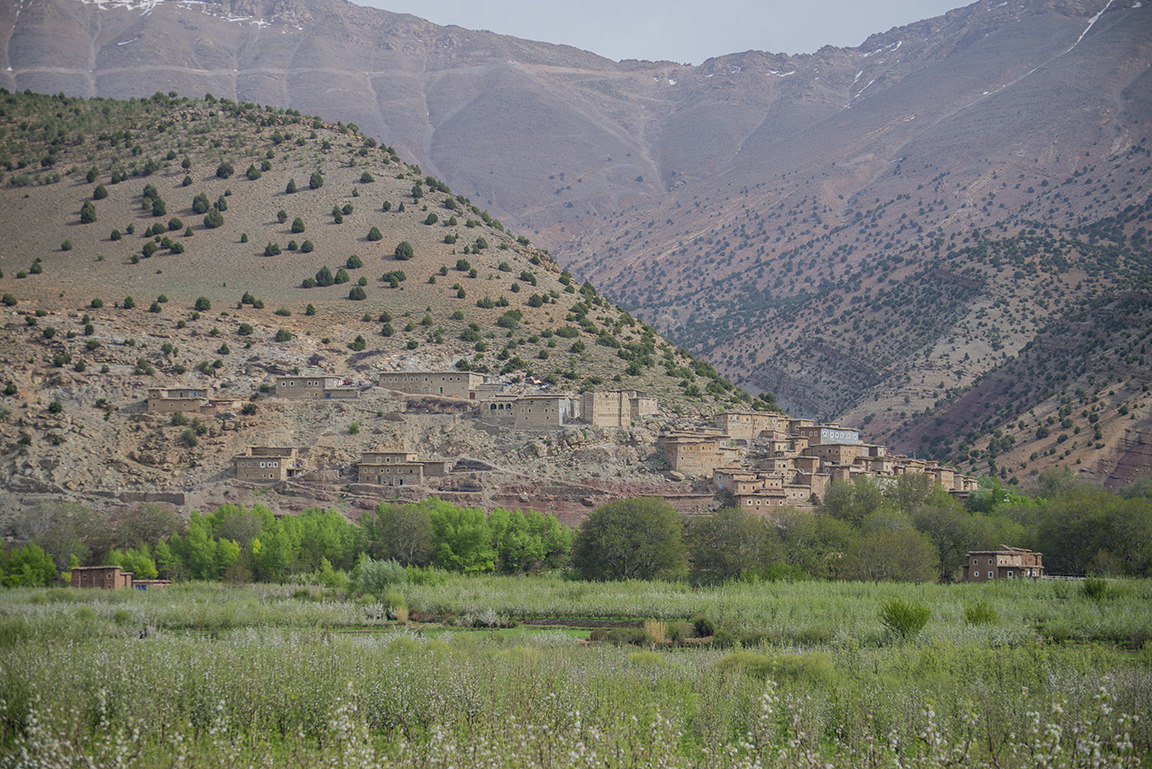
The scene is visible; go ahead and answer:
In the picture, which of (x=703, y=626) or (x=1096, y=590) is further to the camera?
(x=1096, y=590)

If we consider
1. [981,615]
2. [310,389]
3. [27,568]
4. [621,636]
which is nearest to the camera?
[981,615]

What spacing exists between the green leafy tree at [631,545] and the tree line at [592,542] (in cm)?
6

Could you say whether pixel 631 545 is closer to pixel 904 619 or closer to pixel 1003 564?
pixel 1003 564

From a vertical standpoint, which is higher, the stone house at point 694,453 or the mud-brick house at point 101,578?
the stone house at point 694,453

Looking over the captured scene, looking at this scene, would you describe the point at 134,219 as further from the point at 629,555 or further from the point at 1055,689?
the point at 1055,689

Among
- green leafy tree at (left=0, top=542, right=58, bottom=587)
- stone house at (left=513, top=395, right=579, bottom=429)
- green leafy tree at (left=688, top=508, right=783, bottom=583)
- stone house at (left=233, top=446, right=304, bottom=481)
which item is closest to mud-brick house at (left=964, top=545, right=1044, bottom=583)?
green leafy tree at (left=688, top=508, right=783, bottom=583)

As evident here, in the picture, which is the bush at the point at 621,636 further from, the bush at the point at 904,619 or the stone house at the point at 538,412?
the stone house at the point at 538,412

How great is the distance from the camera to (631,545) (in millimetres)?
49156

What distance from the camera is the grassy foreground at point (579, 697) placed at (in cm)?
1667

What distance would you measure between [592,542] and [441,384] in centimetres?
1914

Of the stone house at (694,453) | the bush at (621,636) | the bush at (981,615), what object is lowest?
the bush at (621,636)

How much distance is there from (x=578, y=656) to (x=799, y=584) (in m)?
16.8

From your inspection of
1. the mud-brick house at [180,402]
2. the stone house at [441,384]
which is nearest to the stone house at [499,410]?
the stone house at [441,384]

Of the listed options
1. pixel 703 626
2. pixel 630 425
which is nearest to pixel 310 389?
pixel 630 425
